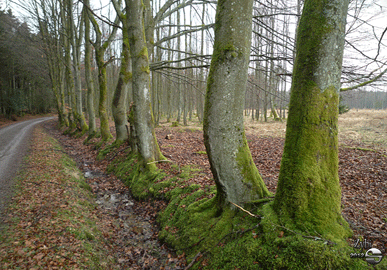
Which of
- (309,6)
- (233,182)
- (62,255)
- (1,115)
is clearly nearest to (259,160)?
(233,182)

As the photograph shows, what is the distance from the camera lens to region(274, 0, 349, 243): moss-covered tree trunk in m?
2.48

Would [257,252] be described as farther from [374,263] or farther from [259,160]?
[259,160]

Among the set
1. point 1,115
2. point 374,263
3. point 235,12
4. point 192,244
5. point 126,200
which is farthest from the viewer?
point 1,115

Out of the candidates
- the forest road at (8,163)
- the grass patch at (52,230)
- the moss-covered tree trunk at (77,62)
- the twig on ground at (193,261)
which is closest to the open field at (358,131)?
the moss-covered tree trunk at (77,62)

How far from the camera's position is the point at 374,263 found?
2285 mm

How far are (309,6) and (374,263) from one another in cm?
312

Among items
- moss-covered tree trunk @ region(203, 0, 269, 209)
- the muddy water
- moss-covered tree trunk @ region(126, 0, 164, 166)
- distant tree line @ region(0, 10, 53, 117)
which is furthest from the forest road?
distant tree line @ region(0, 10, 53, 117)

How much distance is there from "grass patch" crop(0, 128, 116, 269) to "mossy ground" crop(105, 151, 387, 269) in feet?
4.75

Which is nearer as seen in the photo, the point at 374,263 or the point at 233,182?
the point at 374,263

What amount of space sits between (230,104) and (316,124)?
4.10 ft

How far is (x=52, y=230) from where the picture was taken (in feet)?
12.8

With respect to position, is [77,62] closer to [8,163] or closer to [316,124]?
[8,163]

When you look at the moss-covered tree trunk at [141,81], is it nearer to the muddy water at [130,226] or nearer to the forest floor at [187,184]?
the forest floor at [187,184]

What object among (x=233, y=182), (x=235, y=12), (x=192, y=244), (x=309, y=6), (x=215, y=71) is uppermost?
(x=235, y=12)
